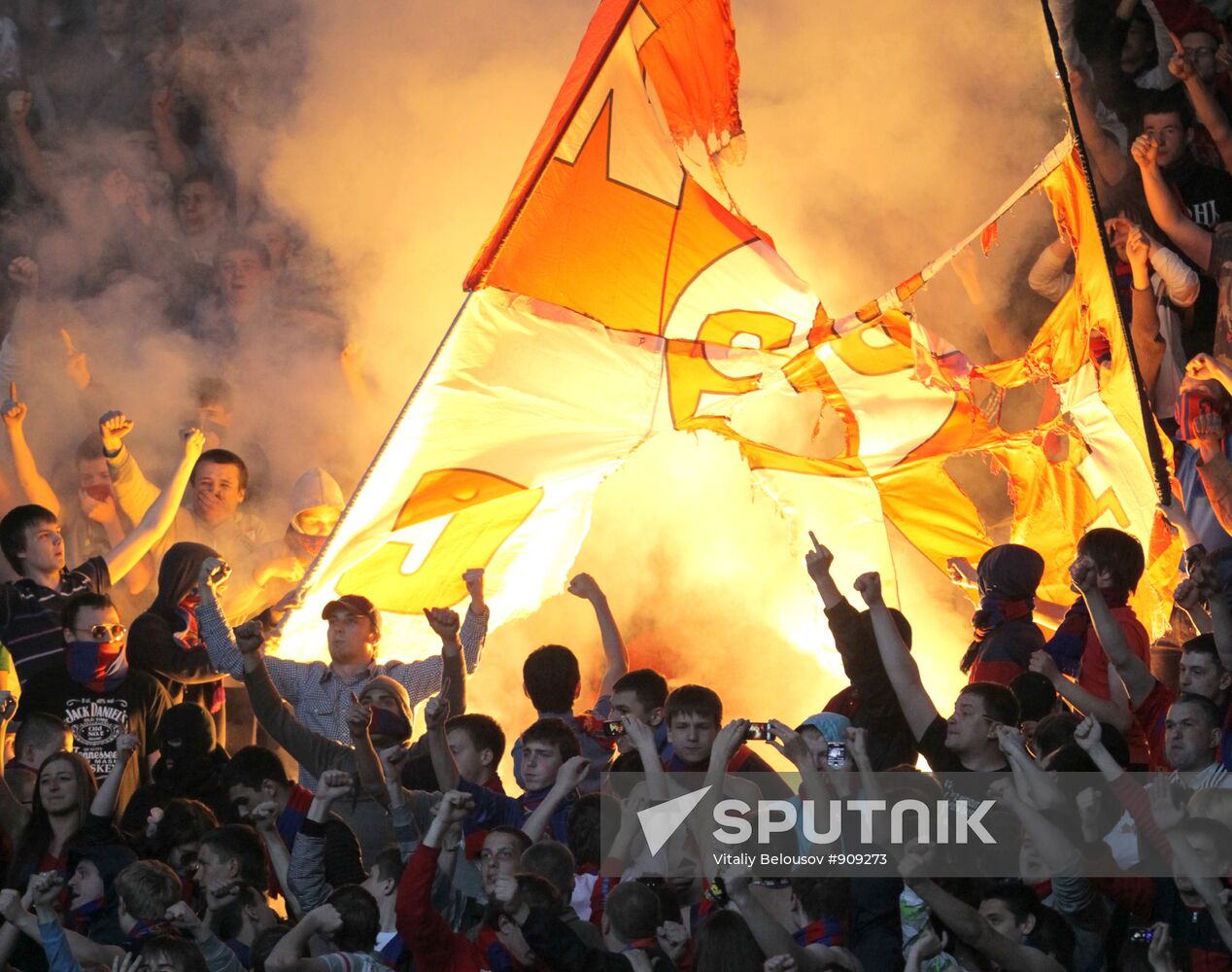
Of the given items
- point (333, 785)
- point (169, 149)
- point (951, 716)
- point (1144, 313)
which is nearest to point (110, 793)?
point (333, 785)

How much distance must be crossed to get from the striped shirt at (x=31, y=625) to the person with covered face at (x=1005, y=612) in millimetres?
2122

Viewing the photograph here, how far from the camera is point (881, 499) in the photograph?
16.6 ft

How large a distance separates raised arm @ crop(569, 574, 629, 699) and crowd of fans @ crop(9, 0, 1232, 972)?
0.5 inches

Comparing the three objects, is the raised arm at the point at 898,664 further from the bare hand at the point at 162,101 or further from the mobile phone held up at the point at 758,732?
the bare hand at the point at 162,101

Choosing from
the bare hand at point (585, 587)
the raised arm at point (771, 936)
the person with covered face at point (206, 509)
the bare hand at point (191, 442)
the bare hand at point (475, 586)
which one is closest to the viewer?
the raised arm at point (771, 936)

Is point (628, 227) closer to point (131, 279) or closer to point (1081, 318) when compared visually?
point (1081, 318)

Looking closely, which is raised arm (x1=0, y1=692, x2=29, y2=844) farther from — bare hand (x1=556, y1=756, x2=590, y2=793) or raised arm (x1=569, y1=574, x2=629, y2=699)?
raised arm (x1=569, y1=574, x2=629, y2=699)

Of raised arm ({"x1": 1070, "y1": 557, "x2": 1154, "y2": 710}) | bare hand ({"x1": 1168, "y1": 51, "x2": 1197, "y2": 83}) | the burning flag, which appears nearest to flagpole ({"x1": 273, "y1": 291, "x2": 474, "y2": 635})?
the burning flag

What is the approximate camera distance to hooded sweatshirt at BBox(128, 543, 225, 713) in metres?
4.38

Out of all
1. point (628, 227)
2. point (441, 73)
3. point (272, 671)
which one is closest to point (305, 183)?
point (441, 73)

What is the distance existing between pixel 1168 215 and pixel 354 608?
243cm

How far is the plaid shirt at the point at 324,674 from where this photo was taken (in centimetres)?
425

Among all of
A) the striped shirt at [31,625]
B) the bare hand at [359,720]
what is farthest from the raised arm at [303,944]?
the striped shirt at [31,625]

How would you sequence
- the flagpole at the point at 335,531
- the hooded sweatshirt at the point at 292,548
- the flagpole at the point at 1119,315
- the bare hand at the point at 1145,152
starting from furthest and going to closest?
the hooded sweatshirt at the point at 292,548
the bare hand at the point at 1145,152
the flagpole at the point at 335,531
the flagpole at the point at 1119,315
